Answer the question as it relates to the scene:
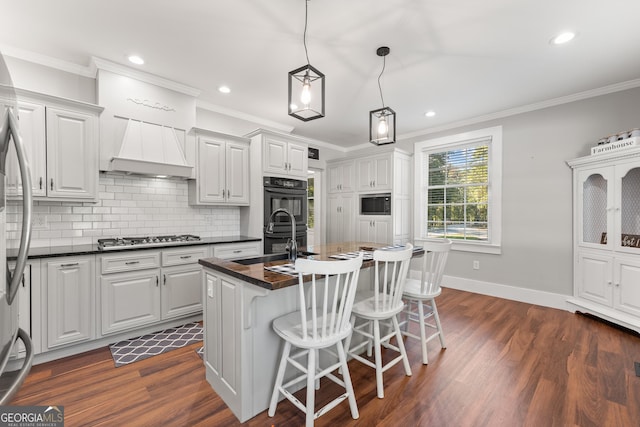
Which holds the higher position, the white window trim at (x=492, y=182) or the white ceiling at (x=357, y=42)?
the white ceiling at (x=357, y=42)

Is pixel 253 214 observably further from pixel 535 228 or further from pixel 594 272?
pixel 594 272

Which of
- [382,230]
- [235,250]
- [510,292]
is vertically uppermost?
[382,230]

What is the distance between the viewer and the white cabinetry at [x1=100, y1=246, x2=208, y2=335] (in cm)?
260

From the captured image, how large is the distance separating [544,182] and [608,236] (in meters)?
0.95

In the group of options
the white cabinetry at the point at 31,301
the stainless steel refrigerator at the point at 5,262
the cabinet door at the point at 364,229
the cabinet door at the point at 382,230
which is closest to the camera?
the stainless steel refrigerator at the point at 5,262

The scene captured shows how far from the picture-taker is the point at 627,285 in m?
2.97

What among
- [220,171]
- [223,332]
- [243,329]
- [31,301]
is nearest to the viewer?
[243,329]

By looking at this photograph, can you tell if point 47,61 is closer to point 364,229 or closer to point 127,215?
point 127,215

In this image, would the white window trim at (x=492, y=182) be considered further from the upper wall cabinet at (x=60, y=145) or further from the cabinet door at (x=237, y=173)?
the upper wall cabinet at (x=60, y=145)

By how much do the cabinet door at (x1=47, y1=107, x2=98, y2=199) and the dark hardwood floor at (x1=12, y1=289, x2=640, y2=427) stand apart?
1499 mm

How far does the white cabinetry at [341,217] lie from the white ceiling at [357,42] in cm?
229

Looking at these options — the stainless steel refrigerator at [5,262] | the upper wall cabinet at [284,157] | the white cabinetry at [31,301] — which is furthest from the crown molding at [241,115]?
the stainless steel refrigerator at [5,262]

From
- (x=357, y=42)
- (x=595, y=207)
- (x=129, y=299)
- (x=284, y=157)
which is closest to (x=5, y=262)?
(x=129, y=299)

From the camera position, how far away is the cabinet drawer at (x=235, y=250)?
10.9 ft
